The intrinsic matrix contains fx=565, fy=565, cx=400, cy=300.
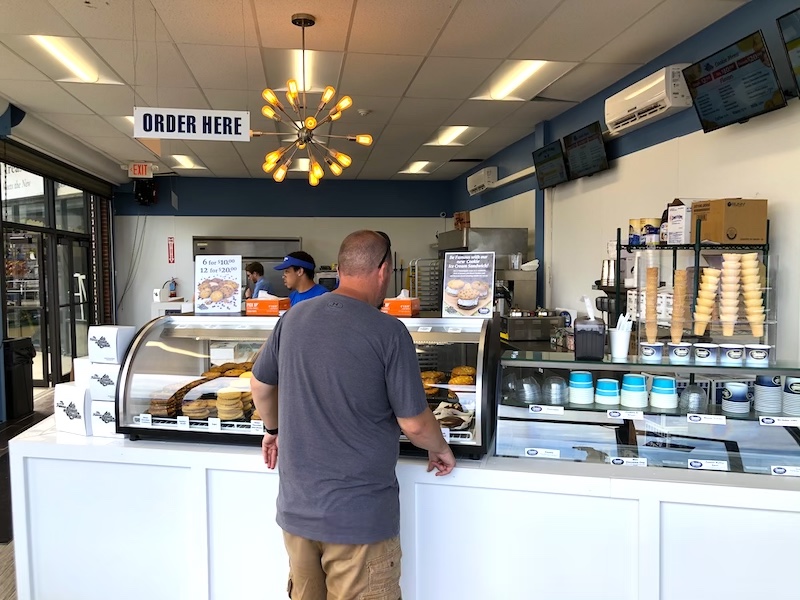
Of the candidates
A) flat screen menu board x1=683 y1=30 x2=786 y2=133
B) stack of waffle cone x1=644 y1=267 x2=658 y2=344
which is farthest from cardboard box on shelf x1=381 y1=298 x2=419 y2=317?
flat screen menu board x1=683 y1=30 x2=786 y2=133

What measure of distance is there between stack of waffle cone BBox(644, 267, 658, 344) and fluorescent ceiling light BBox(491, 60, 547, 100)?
301cm

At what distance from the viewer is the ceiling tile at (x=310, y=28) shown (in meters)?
3.69

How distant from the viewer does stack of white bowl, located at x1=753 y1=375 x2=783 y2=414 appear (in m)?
2.10

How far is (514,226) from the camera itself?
7754 millimetres

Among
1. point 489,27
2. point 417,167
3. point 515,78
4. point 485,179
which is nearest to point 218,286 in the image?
point 489,27

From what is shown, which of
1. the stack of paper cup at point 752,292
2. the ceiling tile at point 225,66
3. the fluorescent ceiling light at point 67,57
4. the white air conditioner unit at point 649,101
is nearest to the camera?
the stack of paper cup at point 752,292

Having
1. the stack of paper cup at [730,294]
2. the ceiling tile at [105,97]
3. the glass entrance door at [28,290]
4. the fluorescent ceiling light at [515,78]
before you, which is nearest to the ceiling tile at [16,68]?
the ceiling tile at [105,97]

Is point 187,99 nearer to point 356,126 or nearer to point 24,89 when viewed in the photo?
point 24,89

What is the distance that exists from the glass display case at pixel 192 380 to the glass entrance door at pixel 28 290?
5300 mm

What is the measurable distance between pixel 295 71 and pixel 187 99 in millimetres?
1411

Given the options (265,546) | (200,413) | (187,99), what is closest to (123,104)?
(187,99)

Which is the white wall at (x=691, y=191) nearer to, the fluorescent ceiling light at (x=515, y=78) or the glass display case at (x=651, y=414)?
the fluorescent ceiling light at (x=515, y=78)

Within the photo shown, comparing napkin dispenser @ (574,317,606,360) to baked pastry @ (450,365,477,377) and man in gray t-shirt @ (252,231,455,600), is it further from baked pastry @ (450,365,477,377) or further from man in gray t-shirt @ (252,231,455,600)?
man in gray t-shirt @ (252,231,455,600)

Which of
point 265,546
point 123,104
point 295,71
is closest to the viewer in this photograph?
point 265,546
